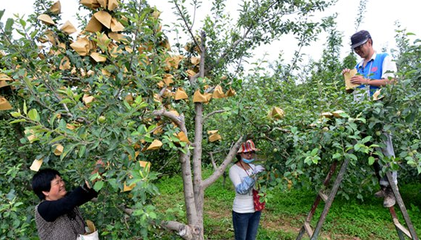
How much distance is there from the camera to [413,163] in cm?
153

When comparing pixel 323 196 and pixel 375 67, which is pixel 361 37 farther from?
pixel 323 196

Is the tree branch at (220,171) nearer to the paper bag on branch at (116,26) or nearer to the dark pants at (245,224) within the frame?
the dark pants at (245,224)

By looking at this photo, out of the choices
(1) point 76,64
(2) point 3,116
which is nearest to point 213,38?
(1) point 76,64

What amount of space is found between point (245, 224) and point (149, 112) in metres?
1.58

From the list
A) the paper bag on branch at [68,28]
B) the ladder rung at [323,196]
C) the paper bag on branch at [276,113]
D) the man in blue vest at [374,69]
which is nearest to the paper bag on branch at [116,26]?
the paper bag on branch at [68,28]

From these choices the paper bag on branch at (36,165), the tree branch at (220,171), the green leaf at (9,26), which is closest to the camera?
the green leaf at (9,26)

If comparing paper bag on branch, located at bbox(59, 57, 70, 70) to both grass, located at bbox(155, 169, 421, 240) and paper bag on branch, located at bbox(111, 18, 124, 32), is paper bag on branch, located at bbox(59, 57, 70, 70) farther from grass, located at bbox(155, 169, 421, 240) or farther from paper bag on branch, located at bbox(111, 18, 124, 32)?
grass, located at bbox(155, 169, 421, 240)

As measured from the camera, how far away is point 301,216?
16.2ft

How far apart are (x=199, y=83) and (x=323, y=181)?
1.14 metres

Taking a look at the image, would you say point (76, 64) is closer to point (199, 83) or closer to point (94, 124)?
point (94, 124)

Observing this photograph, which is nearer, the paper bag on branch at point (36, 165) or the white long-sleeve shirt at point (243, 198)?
the paper bag on branch at point (36, 165)

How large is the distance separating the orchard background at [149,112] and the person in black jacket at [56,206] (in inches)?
3.7

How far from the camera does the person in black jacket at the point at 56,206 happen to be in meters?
1.59

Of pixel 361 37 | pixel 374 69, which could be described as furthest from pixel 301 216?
pixel 361 37
